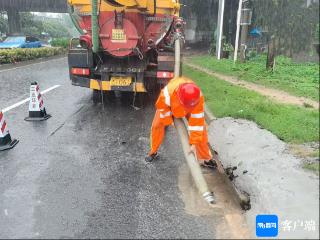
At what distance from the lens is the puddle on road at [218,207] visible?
3.43 m

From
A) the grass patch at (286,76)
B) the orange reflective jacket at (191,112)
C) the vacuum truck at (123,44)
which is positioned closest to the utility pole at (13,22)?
the grass patch at (286,76)

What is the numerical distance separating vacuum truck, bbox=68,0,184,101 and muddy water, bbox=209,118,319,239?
3.21 meters

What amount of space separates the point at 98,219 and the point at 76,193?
66 cm

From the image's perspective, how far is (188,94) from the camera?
4.11m

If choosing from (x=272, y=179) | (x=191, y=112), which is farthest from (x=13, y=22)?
(x=272, y=179)

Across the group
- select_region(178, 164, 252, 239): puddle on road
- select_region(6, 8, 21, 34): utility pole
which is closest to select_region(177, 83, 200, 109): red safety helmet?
select_region(178, 164, 252, 239): puddle on road

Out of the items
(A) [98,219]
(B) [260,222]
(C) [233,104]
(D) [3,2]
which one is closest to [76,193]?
(A) [98,219]

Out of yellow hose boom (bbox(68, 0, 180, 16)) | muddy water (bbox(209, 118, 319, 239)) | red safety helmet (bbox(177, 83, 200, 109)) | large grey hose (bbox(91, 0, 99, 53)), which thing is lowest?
muddy water (bbox(209, 118, 319, 239))

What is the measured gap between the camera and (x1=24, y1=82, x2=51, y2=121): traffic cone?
7312 millimetres

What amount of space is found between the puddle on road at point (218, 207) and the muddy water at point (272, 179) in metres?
0.13

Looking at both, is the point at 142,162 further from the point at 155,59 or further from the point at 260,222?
the point at 155,59

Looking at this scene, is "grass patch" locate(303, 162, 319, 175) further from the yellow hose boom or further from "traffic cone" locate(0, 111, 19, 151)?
the yellow hose boom

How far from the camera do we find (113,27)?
25.7 ft

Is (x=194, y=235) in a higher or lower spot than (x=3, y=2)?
lower
